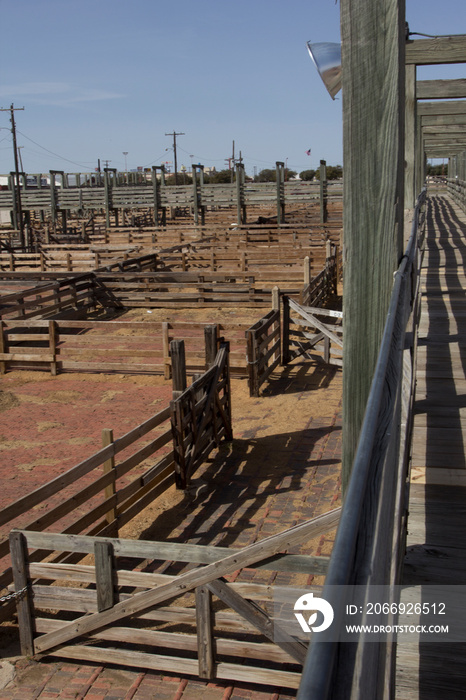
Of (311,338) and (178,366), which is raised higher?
(178,366)

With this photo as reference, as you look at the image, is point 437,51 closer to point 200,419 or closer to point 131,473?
point 200,419

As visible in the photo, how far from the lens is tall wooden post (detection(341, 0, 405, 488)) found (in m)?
2.25

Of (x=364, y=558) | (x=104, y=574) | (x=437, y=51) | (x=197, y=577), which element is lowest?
(x=104, y=574)

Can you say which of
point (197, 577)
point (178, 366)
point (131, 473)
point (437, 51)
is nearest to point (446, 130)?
point (437, 51)

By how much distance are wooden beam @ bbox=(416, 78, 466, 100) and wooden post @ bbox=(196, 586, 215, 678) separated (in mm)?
7726

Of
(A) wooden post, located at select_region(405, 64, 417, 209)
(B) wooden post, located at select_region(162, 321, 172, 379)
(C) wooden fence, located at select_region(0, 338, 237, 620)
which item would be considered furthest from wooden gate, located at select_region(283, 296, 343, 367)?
(C) wooden fence, located at select_region(0, 338, 237, 620)

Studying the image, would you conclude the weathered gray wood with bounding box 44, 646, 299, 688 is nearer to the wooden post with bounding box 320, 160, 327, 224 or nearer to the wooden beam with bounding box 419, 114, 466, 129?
the wooden beam with bounding box 419, 114, 466, 129

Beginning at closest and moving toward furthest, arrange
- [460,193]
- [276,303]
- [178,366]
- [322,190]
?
1. [178,366]
2. [276,303]
3. [460,193]
4. [322,190]

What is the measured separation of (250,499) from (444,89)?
20.6 feet

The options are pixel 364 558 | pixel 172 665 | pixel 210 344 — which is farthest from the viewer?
pixel 210 344

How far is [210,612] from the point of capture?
15.8 feet

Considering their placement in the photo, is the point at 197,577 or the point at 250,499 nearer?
the point at 197,577

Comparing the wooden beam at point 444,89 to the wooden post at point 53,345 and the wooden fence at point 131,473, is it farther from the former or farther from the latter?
the wooden post at point 53,345

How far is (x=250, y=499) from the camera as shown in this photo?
7992 millimetres
